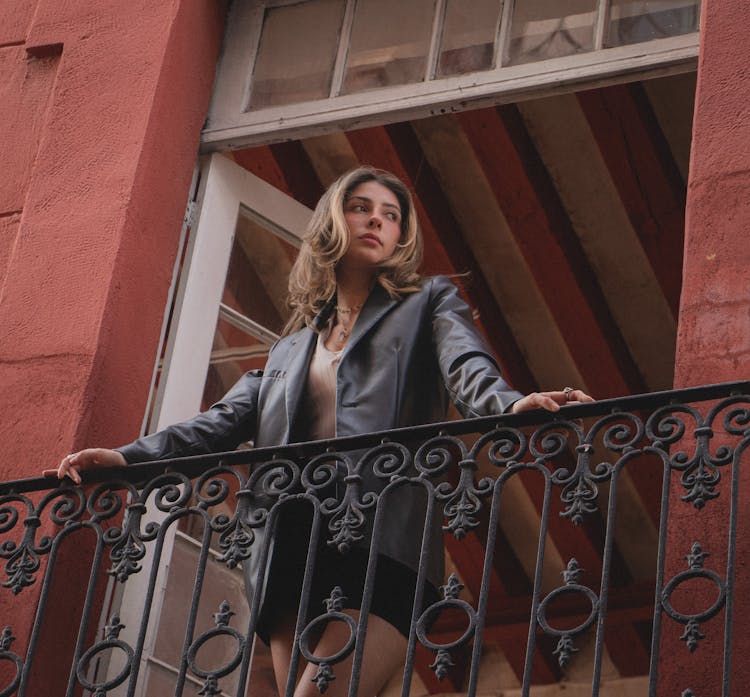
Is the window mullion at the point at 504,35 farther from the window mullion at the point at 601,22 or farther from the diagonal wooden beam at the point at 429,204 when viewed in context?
the diagonal wooden beam at the point at 429,204

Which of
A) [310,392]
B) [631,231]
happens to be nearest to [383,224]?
[310,392]

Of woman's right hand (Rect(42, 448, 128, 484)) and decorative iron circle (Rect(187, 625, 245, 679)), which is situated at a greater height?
woman's right hand (Rect(42, 448, 128, 484))

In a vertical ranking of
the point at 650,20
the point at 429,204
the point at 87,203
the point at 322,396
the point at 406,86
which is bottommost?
the point at 322,396

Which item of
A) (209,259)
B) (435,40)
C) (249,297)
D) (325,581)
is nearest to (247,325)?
(249,297)

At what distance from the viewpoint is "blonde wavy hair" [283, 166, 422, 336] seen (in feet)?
18.1

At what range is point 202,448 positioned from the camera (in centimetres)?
543

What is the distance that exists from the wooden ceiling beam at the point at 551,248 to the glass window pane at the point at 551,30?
165cm

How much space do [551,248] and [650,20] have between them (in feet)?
7.72

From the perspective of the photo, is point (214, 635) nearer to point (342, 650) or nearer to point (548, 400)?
point (342, 650)

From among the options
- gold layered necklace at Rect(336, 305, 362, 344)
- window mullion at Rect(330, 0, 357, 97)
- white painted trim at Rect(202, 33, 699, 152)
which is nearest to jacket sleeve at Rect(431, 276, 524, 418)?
gold layered necklace at Rect(336, 305, 362, 344)

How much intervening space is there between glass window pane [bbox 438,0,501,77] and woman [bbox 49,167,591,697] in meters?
0.77

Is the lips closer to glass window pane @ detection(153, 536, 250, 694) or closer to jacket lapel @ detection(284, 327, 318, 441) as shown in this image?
jacket lapel @ detection(284, 327, 318, 441)

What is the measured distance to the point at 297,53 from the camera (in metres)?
6.72

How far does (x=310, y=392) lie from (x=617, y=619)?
4.58 metres
